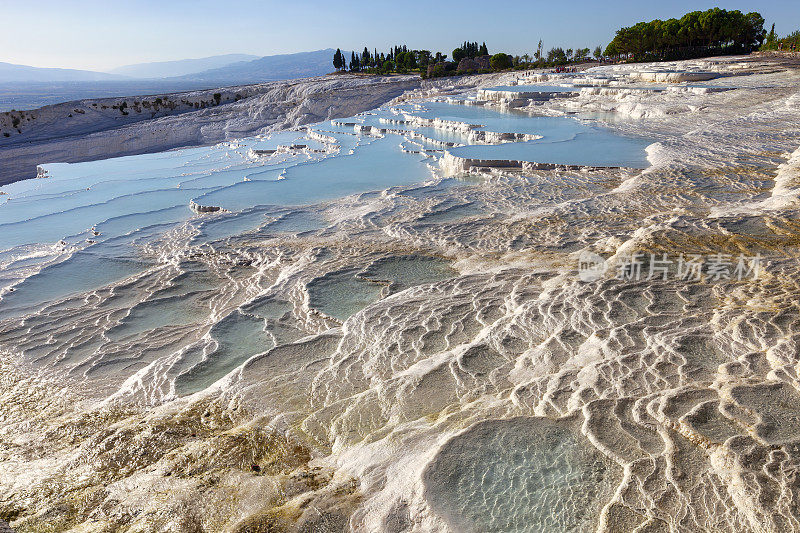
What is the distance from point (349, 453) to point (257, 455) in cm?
59

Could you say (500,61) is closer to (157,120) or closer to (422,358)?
(157,120)

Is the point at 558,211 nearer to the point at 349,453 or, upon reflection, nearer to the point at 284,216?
the point at 284,216

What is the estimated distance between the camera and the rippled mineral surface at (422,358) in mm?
2566

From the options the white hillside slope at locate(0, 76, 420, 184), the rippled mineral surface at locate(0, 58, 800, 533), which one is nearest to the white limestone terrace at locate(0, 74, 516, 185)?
the white hillside slope at locate(0, 76, 420, 184)

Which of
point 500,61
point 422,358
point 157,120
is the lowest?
point 422,358

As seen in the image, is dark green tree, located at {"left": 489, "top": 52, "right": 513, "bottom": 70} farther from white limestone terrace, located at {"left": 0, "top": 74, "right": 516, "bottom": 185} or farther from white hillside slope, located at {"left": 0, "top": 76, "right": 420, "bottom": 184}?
white hillside slope, located at {"left": 0, "top": 76, "right": 420, "bottom": 184}

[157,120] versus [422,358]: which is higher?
[157,120]

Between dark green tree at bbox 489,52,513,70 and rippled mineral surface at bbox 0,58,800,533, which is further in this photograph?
dark green tree at bbox 489,52,513,70

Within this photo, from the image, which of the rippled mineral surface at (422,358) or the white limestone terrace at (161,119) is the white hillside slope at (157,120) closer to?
the white limestone terrace at (161,119)

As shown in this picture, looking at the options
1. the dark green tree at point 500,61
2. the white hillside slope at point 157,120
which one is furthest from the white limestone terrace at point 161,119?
the dark green tree at point 500,61

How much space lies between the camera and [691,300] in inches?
170

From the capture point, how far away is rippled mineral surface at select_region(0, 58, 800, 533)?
2566mm

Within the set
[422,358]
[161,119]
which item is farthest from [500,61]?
[422,358]

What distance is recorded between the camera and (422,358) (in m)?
3.96
